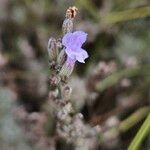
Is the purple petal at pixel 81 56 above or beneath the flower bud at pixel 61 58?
beneath

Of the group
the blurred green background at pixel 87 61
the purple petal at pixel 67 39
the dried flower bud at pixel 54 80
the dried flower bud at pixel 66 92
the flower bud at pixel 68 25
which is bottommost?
the dried flower bud at pixel 66 92

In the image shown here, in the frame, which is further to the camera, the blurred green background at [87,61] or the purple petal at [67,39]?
the blurred green background at [87,61]

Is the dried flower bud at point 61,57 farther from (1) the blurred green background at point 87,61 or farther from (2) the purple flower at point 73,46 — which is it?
(1) the blurred green background at point 87,61

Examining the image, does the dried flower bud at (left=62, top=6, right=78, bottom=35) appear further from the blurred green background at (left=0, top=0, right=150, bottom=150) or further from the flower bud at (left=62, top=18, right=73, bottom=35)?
the blurred green background at (left=0, top=0, right=150, bottom=150)

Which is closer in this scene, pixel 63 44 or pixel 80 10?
pixel 63 44

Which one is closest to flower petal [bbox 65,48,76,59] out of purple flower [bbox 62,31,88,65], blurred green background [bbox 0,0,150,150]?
purple flower [bbox 62,31,88,65]

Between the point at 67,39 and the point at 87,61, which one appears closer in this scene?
the point at 67,39

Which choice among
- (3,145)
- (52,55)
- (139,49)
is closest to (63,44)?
(52,55)

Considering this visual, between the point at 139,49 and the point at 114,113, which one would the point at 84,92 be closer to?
the point at 114,113

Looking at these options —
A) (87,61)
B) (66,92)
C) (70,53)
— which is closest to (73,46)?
(70,53)

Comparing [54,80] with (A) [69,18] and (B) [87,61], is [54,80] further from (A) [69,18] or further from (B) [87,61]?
(B) [87,61]

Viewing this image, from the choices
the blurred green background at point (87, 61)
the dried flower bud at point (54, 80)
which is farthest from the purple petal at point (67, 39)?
the blurred green background at point (87, 61)
